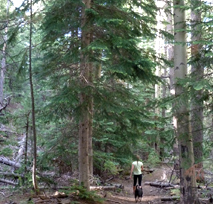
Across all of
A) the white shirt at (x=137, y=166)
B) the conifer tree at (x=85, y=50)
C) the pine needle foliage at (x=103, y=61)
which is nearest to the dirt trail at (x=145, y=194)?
the white shirt at (x=137, y=166)

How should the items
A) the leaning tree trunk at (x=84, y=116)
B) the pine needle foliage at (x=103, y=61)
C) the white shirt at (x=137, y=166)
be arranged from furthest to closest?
the white shirt at (x=137, y=166)
the leaning tree trunk at (x=84, y=116)
the pine needle foliage at (x=103, y=61)

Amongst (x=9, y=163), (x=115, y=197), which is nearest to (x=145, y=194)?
(x=115, y=197)

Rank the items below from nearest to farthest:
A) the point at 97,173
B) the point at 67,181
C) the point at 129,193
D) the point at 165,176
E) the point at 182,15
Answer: the point at 182,15
the point at 67,181
the point at 129,193
the point at 97,173
the point at 165,176

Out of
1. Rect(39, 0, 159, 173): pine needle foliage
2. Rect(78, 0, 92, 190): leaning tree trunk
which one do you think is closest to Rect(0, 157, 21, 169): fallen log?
Rect(39, 0, 159, 173): pine needle foliage

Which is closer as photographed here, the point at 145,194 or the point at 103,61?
the point at 103,61

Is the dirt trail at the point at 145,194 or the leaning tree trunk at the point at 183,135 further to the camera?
the dirt trail at the point at 145,194

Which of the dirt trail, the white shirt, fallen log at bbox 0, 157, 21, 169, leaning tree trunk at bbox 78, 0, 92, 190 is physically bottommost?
the dirt trail

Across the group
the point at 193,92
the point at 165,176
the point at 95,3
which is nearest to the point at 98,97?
the point at 193,92

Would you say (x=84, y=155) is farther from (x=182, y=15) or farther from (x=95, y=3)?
(x=182, y=15)

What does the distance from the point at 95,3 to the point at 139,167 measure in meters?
6.20

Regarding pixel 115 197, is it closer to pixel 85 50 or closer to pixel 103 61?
pixel 103 61

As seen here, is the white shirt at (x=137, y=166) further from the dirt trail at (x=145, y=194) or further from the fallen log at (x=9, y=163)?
the fallen log at (x=9, y=163)

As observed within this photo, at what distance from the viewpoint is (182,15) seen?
8.37 metres

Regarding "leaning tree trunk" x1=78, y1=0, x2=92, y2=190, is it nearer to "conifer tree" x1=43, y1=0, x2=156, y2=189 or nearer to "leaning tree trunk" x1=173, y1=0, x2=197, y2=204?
"conifer tree" x1=43, y1=0, x2=156, y2=189
